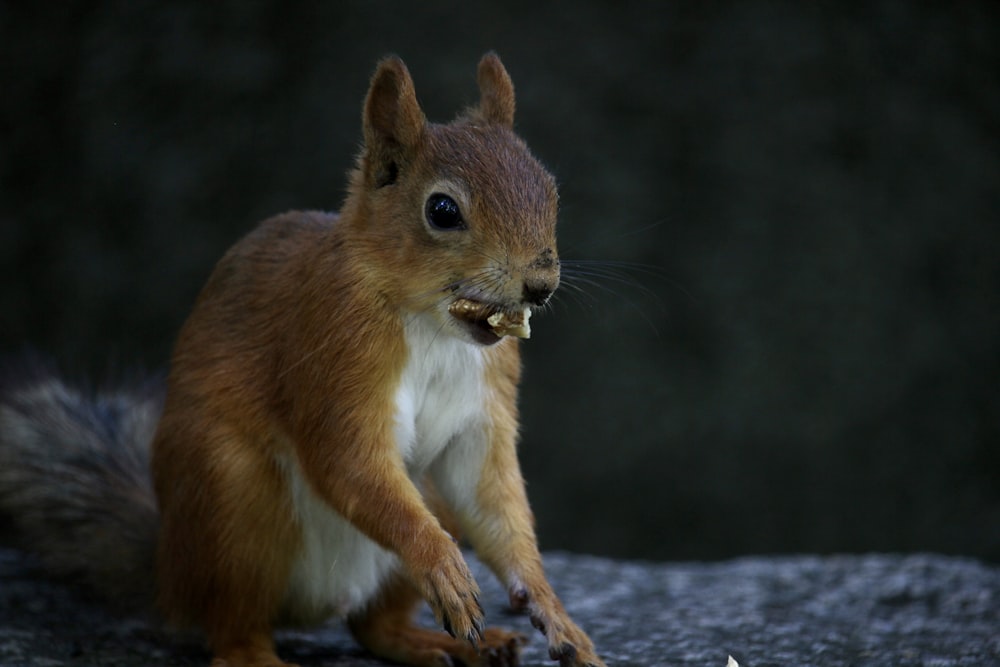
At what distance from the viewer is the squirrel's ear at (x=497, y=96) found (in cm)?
245

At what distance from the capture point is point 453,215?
2.16 m

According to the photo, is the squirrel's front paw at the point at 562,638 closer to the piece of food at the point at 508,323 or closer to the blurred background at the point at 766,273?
the piece of food at the point at 508,323

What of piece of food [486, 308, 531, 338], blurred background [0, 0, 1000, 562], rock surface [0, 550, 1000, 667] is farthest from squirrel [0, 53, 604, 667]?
blurred background [0, 0, 1000, 562]

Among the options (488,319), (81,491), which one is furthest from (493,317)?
(81,491)

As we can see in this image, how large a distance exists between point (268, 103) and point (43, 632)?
216 cm

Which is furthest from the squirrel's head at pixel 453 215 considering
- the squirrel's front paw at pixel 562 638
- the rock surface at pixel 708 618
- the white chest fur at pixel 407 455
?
the rock surface at pixel 708 618

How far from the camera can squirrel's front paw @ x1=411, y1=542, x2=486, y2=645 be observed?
2.07 meters

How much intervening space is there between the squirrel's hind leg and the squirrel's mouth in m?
0.60

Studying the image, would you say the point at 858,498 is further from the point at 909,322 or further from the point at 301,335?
the point at 301,335

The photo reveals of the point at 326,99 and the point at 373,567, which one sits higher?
the point at 326,99

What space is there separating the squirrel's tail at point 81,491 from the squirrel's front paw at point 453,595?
2.56 ft

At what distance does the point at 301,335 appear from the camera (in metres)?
2.29

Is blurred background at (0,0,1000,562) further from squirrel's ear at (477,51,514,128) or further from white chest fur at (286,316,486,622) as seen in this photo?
white chest fur at (286,316,486,622)

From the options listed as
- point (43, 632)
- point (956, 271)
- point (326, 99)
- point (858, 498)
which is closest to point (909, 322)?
point (956, 271)
